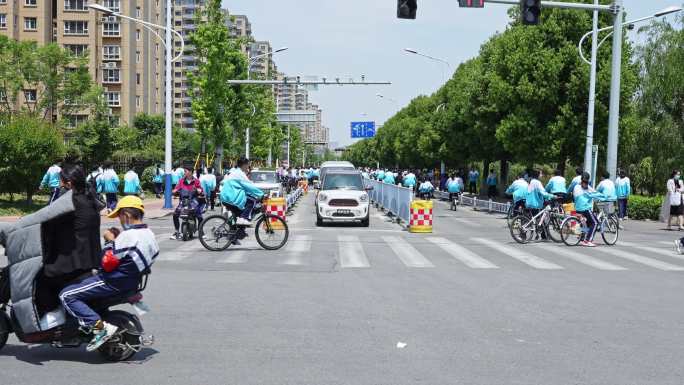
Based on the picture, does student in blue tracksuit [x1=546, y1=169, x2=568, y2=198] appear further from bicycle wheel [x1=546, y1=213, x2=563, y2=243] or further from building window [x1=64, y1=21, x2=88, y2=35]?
building window [x1=64, y1=21, x2=88, y2=35]

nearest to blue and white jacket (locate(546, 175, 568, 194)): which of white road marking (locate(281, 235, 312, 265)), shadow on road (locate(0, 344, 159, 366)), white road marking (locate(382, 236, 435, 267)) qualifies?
white road marking (locate(382, 236, 435, 267))

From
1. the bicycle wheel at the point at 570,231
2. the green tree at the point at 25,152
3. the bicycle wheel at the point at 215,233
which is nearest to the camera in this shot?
the bicycle wheel at the point at 215,233

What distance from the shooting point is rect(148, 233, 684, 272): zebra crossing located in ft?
43.7

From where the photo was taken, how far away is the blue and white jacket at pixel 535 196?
18.2m

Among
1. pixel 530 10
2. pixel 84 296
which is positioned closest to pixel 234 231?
pixel 530 10

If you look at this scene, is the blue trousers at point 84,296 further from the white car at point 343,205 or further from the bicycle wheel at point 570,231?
the white car at point 343,205

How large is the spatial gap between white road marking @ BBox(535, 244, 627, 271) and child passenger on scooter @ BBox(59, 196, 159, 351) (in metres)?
9.40

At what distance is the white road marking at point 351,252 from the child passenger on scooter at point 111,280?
23.0 ft

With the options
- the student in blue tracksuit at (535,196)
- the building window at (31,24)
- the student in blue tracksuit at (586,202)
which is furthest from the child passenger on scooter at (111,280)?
the building window at (31,24)

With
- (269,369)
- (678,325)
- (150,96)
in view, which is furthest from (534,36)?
(150,96)

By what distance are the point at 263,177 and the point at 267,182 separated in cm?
63

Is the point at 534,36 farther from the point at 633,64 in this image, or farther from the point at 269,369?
the point at 269,369

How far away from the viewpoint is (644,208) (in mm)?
28625

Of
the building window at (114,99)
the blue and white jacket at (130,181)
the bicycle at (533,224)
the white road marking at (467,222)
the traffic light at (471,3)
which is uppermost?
the building window at (114,99)
